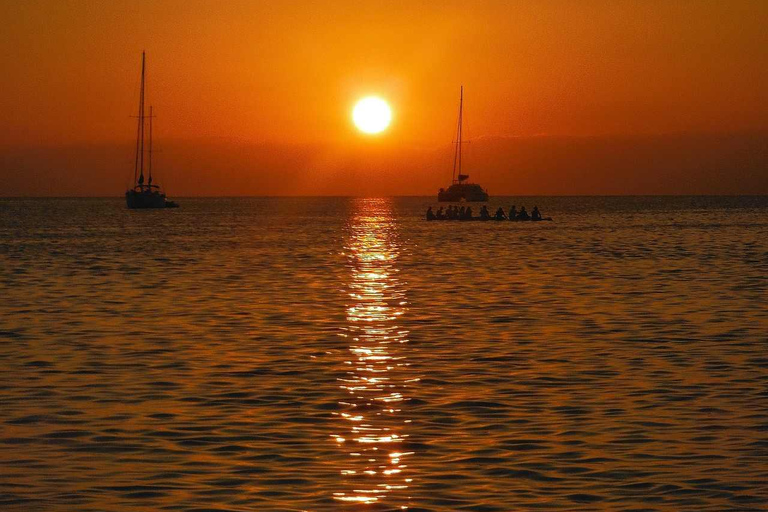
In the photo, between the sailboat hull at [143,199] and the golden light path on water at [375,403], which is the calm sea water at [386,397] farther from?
the sailboat hull at [143,199]

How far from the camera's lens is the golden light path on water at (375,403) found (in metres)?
11.8

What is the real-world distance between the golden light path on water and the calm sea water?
0.16 feet

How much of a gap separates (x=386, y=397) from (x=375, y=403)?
0.46 metres

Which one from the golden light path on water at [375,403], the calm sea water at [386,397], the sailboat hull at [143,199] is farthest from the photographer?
the sailboat hull at [143,199]

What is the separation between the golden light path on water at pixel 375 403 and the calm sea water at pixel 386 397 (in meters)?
0.05

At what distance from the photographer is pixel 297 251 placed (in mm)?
66438

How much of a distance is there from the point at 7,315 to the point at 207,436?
53.6ft

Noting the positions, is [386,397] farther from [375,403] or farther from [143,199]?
[143,199]

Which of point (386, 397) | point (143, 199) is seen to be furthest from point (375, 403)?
point (143, 199)

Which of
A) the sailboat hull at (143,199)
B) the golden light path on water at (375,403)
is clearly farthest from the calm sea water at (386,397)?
the sailboat hull at (143,199)

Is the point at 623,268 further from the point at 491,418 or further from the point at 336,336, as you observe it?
the point at 491,418

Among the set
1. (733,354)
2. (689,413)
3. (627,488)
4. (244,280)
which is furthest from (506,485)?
(244,280)

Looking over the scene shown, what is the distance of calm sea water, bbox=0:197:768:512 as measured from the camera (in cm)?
1173

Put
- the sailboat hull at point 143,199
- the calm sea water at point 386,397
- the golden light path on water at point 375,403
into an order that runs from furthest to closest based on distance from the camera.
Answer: the sailboat hull at point 143,199 → the golden light path on water at point 375,403 → the calm sea water at point 386,397
